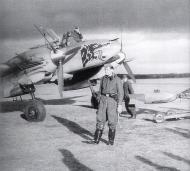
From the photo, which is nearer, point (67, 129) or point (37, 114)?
point (67, 129)

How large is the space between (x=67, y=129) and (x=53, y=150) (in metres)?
2.46

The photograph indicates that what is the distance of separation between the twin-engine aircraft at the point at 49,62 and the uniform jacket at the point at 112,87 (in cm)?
311

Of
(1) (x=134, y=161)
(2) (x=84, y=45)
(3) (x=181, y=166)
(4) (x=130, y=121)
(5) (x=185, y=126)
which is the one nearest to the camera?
(3) (x=181, y=166)

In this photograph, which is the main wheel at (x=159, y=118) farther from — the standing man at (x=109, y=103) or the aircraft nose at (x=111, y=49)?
the aircraft nose at (x=111, y=49)

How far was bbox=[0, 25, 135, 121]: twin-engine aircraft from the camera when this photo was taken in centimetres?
1094

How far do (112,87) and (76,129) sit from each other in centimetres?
226

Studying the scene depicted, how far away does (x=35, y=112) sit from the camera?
10.6 metres

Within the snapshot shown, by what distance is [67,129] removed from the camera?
9.16 metres

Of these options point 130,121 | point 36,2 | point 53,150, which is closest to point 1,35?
point 36,2

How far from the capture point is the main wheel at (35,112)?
1052cm

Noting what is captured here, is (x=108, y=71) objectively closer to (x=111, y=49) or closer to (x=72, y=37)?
(x=111, y=49)

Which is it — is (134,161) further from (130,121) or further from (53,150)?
(130,121)

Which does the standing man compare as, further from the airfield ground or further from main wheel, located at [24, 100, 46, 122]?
main wheel, located at [24, 100, 46, 122]

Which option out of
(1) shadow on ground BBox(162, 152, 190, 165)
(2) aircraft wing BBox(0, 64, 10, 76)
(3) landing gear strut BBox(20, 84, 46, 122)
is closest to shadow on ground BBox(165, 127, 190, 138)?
(1) shadow on ground BBox(162, 152, 190, 165)
